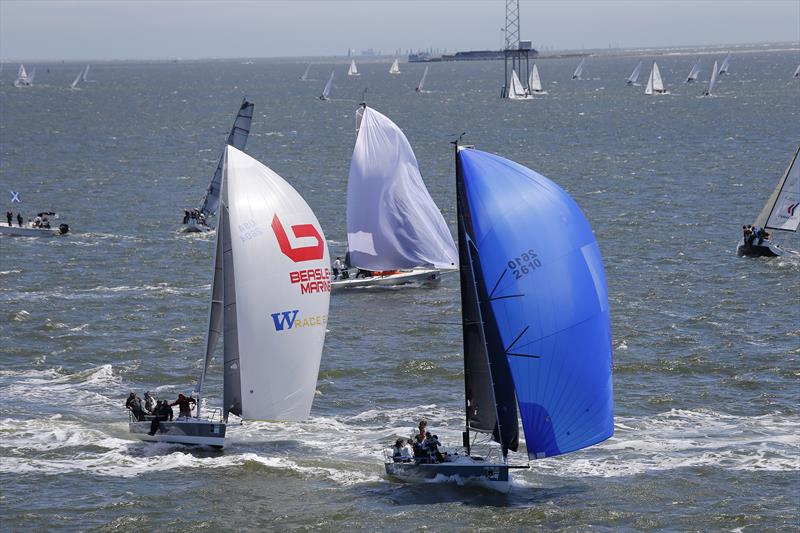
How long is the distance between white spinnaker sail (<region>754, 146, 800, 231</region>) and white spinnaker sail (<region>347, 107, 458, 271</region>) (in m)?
20.5

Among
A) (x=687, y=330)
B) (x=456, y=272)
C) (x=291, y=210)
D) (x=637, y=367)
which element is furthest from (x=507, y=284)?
(x=456, y=272)

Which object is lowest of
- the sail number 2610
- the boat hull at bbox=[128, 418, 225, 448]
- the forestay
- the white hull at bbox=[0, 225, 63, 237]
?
the boat hull at bbox=[128, 418, 225, 448]

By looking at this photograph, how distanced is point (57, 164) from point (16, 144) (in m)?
24.6

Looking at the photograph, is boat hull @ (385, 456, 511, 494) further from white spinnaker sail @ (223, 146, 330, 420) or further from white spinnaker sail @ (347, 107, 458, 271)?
white spinnaker sail @ (347, 107, 458, 271)

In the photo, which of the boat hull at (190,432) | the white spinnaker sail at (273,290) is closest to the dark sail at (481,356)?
the white spinnaker sail at (273,290)

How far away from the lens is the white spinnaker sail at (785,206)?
72.9m

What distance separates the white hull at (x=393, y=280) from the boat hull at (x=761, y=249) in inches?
712

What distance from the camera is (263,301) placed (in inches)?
1555

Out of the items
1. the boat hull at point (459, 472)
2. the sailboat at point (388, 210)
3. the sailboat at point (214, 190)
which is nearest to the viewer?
the boat hull at point (459, 472)

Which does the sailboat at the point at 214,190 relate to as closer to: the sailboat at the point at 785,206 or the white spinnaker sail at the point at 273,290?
the sailboat at the point at 785,206

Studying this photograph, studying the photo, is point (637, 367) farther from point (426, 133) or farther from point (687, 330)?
point (426, 133)

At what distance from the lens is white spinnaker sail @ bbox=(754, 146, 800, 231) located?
72875 millimetres

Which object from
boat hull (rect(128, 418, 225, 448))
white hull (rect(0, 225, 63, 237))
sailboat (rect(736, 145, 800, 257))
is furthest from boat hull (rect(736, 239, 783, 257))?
white hull (rect(0, 225, 63, 237))

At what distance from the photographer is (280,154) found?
135 m
